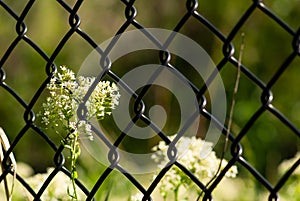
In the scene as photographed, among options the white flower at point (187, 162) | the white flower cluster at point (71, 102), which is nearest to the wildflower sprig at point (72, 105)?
the white flower cluster at point (71, 102)

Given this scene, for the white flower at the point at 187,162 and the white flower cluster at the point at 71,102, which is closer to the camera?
the white flower cluster at the point at 71,102

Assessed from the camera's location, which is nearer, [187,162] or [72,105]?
[72,105]

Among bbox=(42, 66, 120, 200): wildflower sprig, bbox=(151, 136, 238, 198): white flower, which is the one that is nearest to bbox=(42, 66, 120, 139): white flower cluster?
bbox=(42, 66, 120, 200): wildflower sprig

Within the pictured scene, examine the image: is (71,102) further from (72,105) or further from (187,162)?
(187,162)

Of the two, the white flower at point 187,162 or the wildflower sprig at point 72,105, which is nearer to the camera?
the wildflower sprig at point 72,105

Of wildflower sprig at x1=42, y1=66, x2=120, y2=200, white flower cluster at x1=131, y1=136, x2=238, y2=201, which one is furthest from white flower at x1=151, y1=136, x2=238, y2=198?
wildflower sprig at x1=42, y1=66, x2=120, y2=200

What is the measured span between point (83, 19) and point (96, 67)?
1.10 metres

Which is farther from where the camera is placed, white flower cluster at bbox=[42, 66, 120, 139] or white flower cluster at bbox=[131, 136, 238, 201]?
white flower cluster at bbox=[131, 136, 238, 201]

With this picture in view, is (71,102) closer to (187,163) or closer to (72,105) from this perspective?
(72,105)

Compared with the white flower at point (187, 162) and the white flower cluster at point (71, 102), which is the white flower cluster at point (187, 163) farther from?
the white flower cluster at point (71, 102)

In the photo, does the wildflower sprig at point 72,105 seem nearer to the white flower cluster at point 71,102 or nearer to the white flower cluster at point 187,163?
the white flower cluster at point 71,102

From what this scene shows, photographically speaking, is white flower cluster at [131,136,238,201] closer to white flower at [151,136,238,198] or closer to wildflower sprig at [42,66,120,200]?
white flower at [151,136,238,198]

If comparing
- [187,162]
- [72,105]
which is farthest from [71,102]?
[187,162]

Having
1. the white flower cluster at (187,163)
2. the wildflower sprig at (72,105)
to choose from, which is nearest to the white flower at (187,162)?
the white flower cluster at (187,163)
